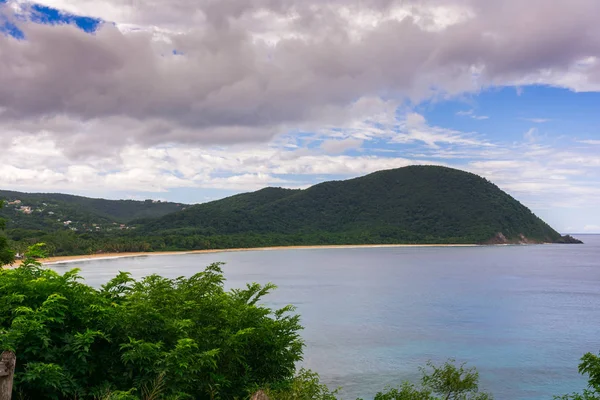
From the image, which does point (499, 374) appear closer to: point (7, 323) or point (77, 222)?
point (7, 323)

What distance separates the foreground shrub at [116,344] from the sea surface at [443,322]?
593 inches

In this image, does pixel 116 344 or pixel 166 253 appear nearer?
pixel 116 344

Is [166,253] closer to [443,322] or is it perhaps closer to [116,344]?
[443,322]

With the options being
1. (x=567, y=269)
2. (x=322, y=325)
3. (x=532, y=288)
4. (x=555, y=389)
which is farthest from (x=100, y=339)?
(x=567, y=269)

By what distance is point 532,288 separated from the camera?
7762cm

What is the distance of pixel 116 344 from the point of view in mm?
11203

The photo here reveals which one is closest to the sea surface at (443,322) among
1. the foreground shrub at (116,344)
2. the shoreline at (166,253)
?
the foreground shrub at (116,344)

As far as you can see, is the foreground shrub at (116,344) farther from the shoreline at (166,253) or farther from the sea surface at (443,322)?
the shoreline at (166,253)

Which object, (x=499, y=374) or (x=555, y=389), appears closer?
(x=555, y=389)

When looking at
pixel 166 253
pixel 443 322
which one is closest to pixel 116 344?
pixel 443 322

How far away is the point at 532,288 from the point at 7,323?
81.0m

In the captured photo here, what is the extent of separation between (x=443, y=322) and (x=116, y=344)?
46023 mm

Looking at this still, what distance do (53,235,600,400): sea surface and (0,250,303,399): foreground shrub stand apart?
15.1 metres

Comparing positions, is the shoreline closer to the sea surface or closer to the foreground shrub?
the sea surface
